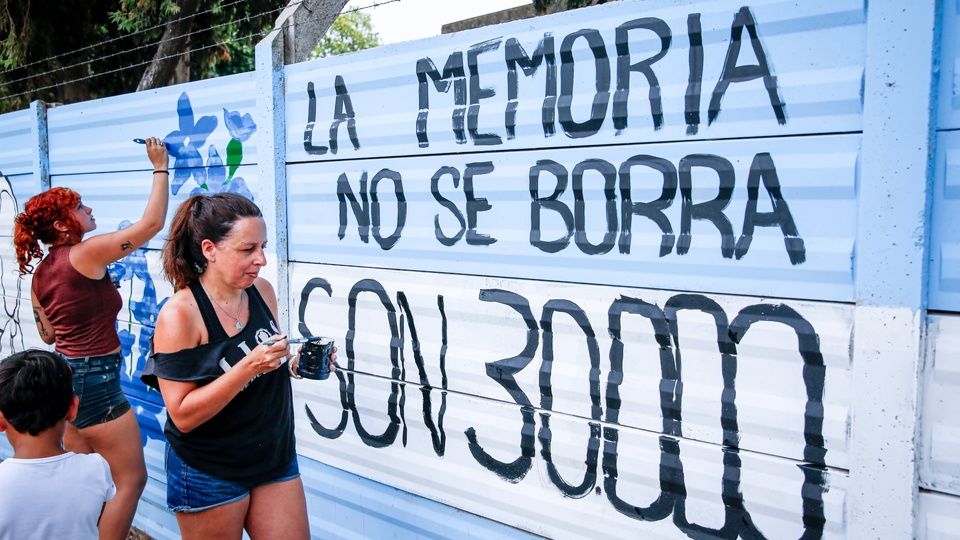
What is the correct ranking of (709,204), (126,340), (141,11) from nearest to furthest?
1. (709,204)
2. (126,340)
3. (141,11)

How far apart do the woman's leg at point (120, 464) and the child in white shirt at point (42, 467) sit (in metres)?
1.22

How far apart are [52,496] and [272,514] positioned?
704 mm

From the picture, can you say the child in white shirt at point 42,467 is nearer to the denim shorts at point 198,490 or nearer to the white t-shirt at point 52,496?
the white t-shirt at point 52,496

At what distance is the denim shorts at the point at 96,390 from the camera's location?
11.9 ft

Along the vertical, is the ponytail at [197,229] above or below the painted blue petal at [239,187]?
below

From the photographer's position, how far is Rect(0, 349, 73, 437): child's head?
2.43m

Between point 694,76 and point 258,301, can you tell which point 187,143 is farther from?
point 694,76

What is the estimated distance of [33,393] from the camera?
8.07ft

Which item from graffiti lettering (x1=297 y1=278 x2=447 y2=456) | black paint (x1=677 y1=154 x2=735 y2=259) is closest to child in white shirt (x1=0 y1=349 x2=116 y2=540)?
graffiti lettering (x1=297 y1=278 x2=447 y2=456)

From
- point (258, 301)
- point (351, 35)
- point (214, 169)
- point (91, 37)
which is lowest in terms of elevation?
point (258, 301)

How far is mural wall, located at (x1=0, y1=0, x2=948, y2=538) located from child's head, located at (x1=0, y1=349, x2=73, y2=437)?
1.17 meters

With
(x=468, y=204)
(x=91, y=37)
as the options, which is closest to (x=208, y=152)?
(x=468, y=204)

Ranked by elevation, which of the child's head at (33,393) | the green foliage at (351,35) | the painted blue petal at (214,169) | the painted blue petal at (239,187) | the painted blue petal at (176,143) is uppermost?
the green foliage at (351,35)

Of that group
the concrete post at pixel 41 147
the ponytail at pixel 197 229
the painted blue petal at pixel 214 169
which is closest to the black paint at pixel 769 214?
the ponytail at pixel 197 229
